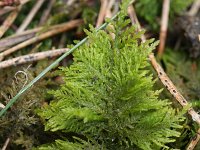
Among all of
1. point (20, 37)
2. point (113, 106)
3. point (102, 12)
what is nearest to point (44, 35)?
point (20, 37)

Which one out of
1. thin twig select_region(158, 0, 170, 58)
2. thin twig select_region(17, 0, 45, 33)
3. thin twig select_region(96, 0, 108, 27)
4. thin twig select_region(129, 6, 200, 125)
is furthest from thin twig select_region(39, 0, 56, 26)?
thin twig select_region(129, 6, 200, 125)

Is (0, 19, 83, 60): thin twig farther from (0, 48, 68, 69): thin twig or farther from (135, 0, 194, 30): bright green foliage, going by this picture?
(135, 0, 194, 30): bright green foliage

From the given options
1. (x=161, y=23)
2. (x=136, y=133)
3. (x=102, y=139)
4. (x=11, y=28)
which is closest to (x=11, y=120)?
(x=102, y=139)

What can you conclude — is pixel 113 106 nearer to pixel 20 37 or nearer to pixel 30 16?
pixel 20 37

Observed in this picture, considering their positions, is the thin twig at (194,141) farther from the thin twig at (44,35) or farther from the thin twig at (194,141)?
the thin twig at (44,35)

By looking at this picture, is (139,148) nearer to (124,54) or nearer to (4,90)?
(124,54)
